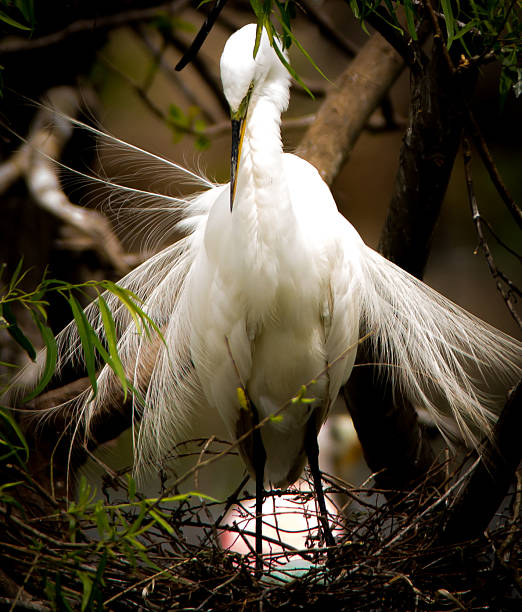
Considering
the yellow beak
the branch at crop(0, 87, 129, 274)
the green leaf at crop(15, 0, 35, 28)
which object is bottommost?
the yellow beak


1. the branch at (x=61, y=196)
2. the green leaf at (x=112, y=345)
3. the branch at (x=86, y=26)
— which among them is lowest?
the green leaf at (x=112, y=345)

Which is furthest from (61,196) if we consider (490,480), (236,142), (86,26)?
(490,480)

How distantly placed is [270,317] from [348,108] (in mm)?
1220

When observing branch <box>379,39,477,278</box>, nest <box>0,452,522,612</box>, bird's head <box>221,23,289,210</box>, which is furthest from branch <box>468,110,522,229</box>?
nest <box>0,452,522,612</box>

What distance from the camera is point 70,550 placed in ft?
4.58

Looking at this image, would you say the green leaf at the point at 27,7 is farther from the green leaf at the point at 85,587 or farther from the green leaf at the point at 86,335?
the green leaf at the point at 85,587

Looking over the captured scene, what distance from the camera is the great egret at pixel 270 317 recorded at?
158 centimetres

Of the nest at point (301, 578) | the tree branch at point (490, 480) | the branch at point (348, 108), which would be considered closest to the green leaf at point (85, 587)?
the nest at point (301, 578)

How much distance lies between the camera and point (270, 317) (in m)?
1.69

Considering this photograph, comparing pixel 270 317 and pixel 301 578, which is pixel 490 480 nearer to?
pixel 301 578

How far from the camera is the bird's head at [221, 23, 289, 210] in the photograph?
1.49 meters

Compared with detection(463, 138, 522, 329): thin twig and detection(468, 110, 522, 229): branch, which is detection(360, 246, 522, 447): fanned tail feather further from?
detection(468, 110, 522, 229): branch

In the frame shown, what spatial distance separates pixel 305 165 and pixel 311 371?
572 mm

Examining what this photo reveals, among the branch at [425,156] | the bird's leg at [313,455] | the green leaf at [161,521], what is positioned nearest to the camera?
the green leaf at [161,521]
